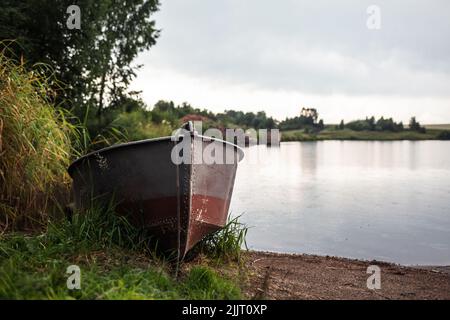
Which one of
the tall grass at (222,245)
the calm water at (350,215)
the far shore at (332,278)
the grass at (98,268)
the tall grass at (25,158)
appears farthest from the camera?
the calm water at (350,215)

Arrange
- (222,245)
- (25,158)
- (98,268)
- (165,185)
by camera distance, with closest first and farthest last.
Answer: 1. (98,268)
2. (165,185)
3. (222,245)
4. (25,158)

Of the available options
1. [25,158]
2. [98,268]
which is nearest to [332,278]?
[98,268]

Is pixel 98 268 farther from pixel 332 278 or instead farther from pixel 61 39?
pixel 61 39

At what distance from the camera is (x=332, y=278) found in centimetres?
564

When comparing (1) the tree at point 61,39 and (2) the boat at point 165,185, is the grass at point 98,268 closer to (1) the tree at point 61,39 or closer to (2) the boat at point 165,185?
(2) the boat at point 165,185

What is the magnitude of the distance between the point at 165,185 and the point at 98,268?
1043 millimetres

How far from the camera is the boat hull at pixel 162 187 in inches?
192

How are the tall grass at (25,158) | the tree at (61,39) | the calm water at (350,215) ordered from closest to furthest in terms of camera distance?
1. the tall grass at (25,158)
2. the calm water at (350,215)
3. the tree at (61,39)

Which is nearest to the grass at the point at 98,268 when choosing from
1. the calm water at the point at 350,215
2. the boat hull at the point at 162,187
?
the boat hull at the point at 162,187

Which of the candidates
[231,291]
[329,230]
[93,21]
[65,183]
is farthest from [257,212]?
[231,291]

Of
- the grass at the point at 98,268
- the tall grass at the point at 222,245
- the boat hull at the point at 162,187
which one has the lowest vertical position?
the tall grass at the point at 222,245

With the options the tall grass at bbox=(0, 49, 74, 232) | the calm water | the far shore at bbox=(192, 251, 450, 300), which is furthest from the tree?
the far shore at bbox=(192, 251, 450, 300)

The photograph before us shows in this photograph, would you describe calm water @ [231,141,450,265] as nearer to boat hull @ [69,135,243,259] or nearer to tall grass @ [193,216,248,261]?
tall grass @ [193,216,248,261]

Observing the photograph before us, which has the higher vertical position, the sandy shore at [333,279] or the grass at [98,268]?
the grass at [98,268]
